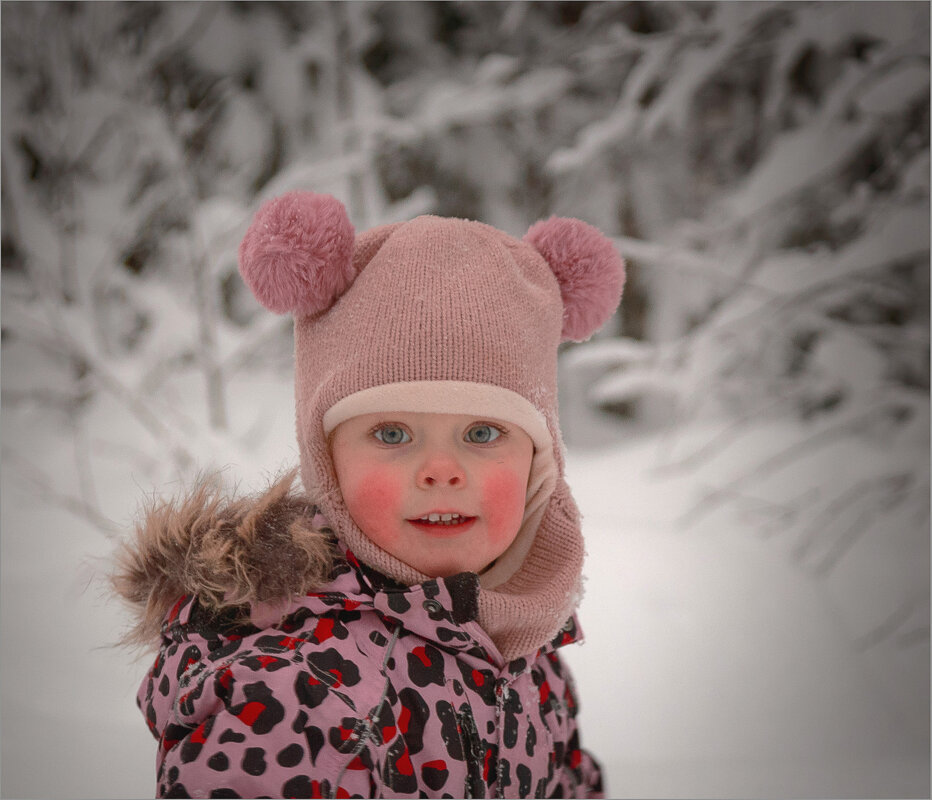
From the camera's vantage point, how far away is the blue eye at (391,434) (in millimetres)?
781

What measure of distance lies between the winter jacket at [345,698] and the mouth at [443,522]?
47 mm

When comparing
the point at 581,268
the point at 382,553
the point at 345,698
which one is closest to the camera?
the point at 345,698

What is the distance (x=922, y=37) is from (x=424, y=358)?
1715 mm

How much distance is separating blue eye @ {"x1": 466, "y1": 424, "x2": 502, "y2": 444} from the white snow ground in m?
0.77

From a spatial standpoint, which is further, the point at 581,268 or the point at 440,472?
the point at 581,268

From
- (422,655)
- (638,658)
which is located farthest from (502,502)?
(638,658)

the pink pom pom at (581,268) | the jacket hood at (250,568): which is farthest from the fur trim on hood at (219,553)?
the pink pom pom at (581,268)

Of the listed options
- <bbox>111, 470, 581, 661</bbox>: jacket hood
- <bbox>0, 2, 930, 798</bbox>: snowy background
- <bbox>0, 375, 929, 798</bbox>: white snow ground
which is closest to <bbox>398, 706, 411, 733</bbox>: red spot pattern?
<bbox>111, 470, 581, 661</bbox>: jacket hood

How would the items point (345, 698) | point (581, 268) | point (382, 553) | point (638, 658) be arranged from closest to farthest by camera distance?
point (345, 698)
point (382, 553)
point (581, 268)
point (638, 658)

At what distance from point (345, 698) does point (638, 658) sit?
112cm

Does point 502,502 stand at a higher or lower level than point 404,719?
higher

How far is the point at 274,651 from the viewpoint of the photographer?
0.68 meters

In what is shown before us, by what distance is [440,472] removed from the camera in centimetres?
75

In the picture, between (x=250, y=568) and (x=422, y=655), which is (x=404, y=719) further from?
(x=250, y=568)
